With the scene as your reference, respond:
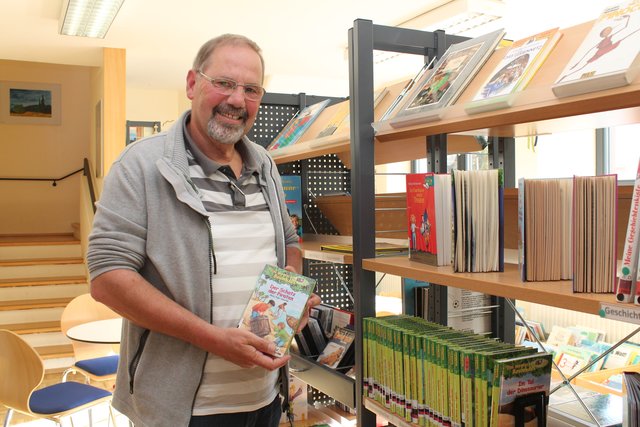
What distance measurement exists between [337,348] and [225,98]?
119cm

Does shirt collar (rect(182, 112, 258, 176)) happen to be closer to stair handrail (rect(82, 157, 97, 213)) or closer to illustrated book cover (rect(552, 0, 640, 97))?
illustrated book cover (rect(552, 0, 640, 97))

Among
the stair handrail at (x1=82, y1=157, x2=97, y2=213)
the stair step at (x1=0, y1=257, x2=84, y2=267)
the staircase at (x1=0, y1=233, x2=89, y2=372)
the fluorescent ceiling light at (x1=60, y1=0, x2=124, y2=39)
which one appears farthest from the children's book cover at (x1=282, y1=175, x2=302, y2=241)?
the stair step at (x1=0, y1=257, x2=84, y2=267)

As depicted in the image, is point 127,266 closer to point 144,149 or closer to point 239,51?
point 144,149

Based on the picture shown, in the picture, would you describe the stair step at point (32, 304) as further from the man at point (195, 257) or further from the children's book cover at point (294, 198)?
the man at point (195, 257)

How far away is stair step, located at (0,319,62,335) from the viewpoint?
6055 mm

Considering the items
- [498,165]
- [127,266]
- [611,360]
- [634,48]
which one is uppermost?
[634,48]

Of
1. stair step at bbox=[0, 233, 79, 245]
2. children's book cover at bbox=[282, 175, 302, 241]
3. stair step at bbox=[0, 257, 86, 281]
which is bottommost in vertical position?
stair step at bbox=[0, 257, 86, 281]

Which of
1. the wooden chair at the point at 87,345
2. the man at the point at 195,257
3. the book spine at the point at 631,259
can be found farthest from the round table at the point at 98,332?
the book spine at the point at 631,259

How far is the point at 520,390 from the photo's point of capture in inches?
56.5

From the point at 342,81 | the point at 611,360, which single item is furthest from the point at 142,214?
the point at 342,81

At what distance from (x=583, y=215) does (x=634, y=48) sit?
0.36m

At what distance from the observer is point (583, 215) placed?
1278 millimetres

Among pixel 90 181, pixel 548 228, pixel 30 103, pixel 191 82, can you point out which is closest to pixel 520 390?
pixel 548 228

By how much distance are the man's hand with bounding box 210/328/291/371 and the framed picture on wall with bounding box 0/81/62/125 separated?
9059 mm
